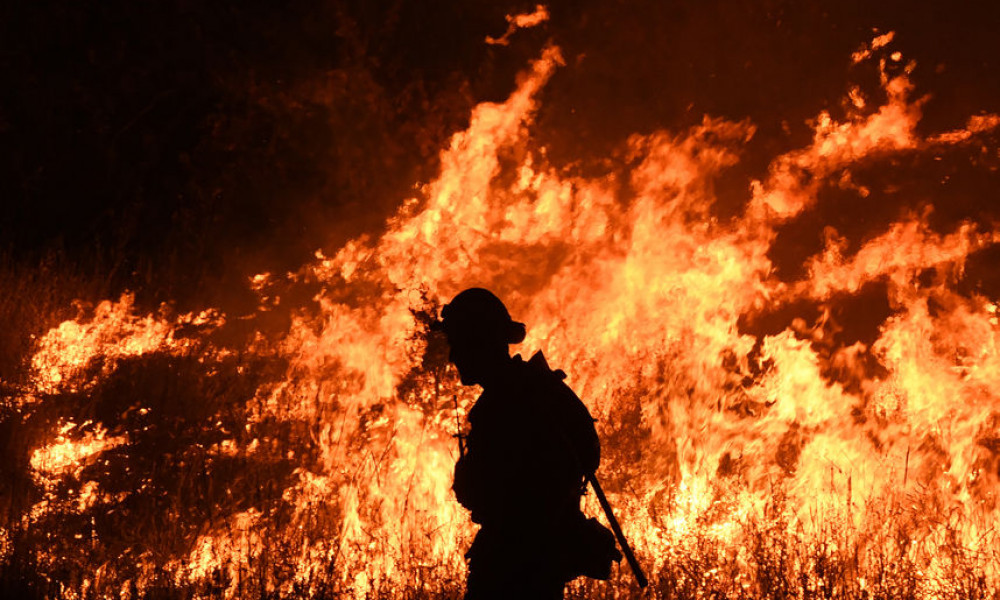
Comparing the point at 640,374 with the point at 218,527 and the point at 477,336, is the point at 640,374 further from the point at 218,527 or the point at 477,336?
the point at 477,336

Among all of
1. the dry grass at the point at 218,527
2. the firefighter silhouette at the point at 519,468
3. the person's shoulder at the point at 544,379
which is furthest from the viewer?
the dry grass at the point at 218,527

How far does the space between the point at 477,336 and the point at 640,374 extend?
5093 mm

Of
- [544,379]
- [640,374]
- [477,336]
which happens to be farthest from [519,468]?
[640,374]

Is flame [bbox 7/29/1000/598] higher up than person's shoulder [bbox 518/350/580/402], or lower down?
higher up

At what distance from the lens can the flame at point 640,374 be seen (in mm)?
5992

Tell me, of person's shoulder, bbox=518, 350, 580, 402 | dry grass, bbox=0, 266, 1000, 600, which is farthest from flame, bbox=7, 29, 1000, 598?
person's shoulder, bbox=518, 350, 580, 402

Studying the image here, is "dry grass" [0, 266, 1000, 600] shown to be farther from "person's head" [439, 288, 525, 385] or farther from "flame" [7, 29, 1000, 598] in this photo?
"person's head" [439, 288, 525, 385]

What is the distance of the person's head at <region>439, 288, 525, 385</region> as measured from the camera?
2.85 meters

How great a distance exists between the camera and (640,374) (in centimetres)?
771

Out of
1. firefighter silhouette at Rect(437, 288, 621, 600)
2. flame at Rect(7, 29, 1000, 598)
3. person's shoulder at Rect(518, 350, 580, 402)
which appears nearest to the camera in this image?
firefighter silhouette at Rect(437, 288, 621, 600)

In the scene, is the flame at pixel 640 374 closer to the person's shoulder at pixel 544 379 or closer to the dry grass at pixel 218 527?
the dry grass at pixel 218 527

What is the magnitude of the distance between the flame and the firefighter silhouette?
116 inches

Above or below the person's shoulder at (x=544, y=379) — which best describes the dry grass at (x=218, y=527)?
above

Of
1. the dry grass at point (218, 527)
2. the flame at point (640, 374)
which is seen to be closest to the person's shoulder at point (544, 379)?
the dry grass at point (218, 527)
